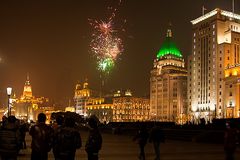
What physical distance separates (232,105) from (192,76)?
1084 inches

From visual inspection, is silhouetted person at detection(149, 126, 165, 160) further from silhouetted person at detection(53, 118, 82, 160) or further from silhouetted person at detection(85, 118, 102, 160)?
silhouetted person at detection(53, 118, 82, 160)

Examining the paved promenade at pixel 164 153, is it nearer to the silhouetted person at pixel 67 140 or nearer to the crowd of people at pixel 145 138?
the crowd of people at pixel 145 138

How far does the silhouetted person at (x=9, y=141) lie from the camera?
1072 cm

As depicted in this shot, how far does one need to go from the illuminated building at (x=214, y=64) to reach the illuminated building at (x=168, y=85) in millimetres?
14839

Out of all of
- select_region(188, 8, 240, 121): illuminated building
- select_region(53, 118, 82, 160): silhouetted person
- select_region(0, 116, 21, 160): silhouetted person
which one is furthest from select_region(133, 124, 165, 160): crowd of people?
select_region(188, 8, 240, 121): illuminated building

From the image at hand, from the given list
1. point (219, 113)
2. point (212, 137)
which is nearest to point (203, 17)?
point (219, 113)

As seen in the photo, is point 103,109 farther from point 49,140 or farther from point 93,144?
point 49,140

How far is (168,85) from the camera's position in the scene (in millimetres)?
152625

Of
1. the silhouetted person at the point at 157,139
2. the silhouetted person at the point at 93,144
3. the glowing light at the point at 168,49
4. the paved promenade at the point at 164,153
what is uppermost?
the glowing light at the point at 168,49

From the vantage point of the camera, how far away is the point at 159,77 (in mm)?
160375

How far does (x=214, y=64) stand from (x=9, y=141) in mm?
112573

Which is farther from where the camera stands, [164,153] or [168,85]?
[168,85]

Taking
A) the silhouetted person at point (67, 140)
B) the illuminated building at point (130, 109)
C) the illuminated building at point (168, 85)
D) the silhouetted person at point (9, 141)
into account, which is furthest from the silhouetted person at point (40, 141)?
the illuminated building at point (130, 109)

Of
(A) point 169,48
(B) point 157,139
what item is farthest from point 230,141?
(A) point 169,48
